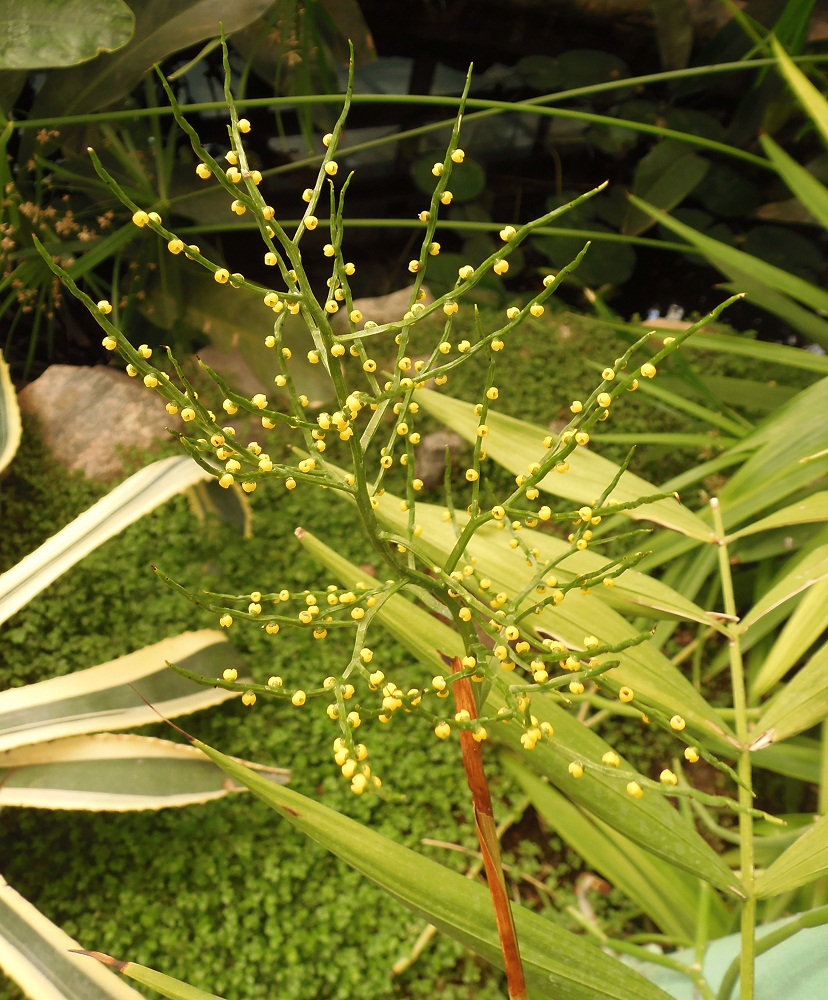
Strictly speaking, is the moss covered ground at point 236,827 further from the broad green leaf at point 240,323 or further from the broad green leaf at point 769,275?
the broad green leaf at point 769,275

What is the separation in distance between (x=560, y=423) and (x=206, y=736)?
3.17 feet

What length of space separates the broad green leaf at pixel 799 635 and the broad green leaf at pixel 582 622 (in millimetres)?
83

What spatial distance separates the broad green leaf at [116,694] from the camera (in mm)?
900

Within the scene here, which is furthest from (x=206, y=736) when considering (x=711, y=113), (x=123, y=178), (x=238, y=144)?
(x=711, y=113)

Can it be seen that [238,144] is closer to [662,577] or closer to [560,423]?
[662,577]

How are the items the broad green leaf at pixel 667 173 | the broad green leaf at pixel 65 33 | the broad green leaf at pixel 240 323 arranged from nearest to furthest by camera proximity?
the broad green leaf at pixel 65 33, the broad green leaf at pixel 240 323, the broad green leaf at pixel 667 173

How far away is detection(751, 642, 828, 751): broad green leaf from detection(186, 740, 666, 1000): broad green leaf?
0.66 ft

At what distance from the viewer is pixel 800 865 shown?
493mm

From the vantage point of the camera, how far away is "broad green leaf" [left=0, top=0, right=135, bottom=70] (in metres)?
1.01

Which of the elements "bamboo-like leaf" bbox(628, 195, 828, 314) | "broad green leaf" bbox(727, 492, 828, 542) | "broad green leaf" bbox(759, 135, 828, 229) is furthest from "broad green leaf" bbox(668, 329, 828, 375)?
"broad green leaf" bbox(727, 492, 828, 542)

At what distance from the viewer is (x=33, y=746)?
930 mm

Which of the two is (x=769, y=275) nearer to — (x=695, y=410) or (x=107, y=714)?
(x=695, y=410)

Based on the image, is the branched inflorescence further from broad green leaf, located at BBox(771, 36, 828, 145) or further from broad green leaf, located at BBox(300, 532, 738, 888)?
broad green leaf, located at BBox(771, 36, 828, 145)

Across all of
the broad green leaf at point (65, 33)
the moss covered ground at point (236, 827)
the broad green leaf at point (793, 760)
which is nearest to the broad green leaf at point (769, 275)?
the broad green leaf at point (793, 760)
